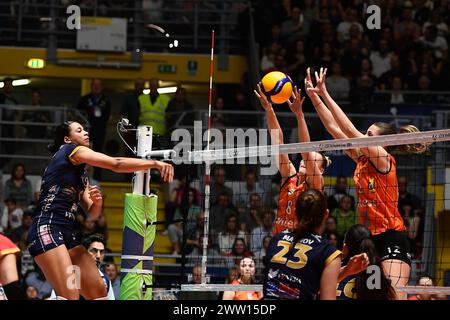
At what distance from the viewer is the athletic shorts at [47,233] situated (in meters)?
8.19

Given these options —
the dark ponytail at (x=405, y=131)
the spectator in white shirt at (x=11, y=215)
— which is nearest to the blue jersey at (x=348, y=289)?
the dark ponytail at (x=405, y=131)

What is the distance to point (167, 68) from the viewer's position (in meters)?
19.0

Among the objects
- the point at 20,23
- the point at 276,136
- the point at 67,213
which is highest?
the point at 20,23

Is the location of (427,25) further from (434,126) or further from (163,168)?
(163,168)

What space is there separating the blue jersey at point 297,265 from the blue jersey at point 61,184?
238 centimetres

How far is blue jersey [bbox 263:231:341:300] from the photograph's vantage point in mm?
6434

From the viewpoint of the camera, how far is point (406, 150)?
9031 millimetres

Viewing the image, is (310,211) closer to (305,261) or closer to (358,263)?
(305,261)

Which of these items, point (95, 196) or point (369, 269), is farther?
point (95, 196)

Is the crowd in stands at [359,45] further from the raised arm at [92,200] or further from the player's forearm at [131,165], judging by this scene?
the player's forearm at [131,165]

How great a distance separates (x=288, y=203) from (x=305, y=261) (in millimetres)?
2659

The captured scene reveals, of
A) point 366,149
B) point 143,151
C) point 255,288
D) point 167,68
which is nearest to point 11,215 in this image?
point 167,68

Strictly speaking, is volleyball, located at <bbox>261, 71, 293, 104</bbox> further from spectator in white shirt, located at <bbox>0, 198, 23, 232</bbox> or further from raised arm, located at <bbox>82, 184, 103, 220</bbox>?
spectator in white shirt, located at <bbox>0, 198, 23, 232</bbox>

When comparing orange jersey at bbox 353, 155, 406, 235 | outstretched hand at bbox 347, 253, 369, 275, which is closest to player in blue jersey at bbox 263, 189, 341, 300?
outstretched hand at bbox 347, 253, 369, 275
